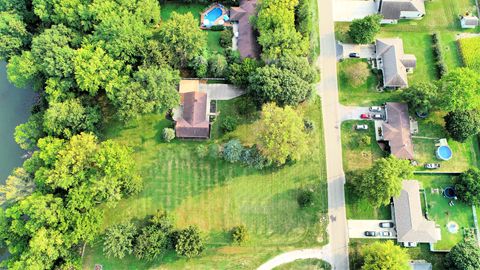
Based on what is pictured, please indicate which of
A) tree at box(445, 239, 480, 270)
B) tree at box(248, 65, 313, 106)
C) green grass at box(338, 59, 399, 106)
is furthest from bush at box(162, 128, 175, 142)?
tree at box(445, 239, 480, 270)

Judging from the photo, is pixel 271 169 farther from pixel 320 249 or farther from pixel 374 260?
pixel 374 260

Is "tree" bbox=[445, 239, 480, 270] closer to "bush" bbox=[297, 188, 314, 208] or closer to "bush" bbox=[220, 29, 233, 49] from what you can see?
"bush" bbox=[297, 188, 314, 208]

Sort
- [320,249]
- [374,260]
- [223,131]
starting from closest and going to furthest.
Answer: [374,260], [320,249], [223,131]

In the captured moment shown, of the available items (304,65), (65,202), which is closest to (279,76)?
(304,65)

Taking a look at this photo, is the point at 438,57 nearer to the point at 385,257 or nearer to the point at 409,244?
the point at 409,244

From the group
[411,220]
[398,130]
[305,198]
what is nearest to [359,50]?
[398,130]
